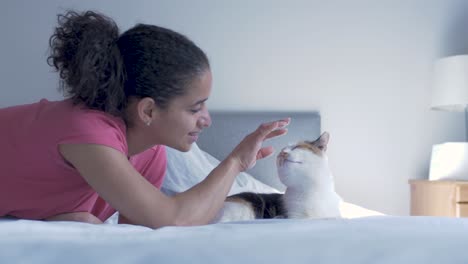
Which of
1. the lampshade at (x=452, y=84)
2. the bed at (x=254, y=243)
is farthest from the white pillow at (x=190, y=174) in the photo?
the bed at (x=254, y=243)

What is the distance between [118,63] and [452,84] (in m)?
2.03

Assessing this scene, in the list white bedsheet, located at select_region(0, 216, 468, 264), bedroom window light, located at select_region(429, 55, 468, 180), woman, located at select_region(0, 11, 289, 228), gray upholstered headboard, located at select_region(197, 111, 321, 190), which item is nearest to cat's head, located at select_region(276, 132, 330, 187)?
woman, located at select_region(0, 11, 289, 228)

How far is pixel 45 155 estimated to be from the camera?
1.10 meters

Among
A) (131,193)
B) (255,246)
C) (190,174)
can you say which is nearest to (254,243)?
(255,246)

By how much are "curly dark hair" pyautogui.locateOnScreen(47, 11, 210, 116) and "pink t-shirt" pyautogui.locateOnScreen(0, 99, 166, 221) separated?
4 centimetres

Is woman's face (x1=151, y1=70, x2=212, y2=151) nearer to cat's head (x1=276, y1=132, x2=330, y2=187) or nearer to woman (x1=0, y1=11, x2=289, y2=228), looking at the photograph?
woman (x1=0, y1=11, x2=289, y2=228)

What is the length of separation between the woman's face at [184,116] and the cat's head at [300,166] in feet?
1.14

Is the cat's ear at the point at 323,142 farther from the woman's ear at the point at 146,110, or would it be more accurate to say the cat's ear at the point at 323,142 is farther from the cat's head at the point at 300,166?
the woman's ear at the point at 146,110

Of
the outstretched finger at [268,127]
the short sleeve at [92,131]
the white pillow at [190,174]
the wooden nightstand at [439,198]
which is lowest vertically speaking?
the wooden nightstand at [439,198]

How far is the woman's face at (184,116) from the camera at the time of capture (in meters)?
1.17

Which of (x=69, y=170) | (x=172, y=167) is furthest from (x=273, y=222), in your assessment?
(x=172, y=167)

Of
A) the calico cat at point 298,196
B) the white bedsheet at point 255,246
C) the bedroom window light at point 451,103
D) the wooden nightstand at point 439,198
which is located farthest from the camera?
the bedroom window light at point 451,103

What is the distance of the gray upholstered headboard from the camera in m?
2.71

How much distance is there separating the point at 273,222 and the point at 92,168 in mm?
339
